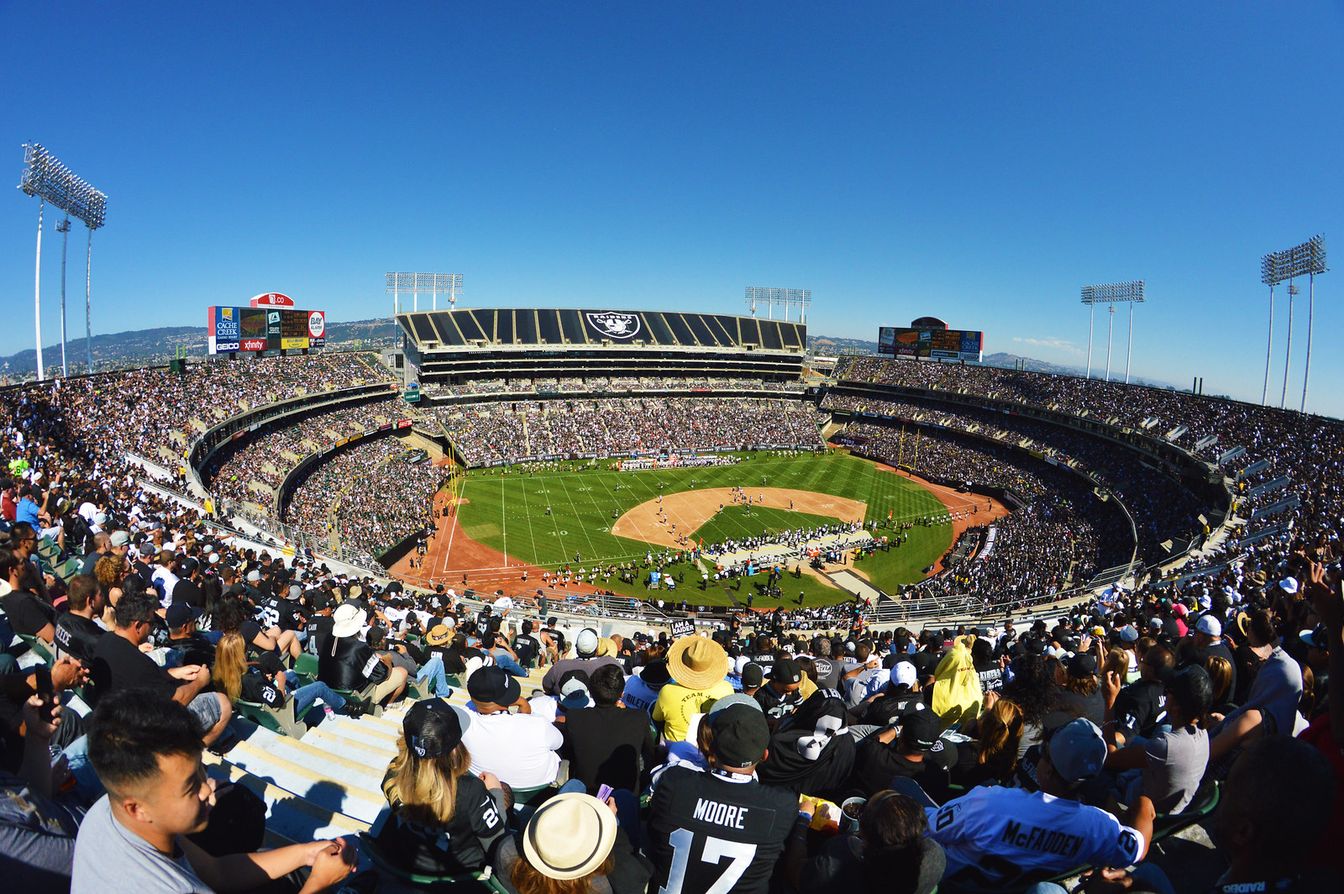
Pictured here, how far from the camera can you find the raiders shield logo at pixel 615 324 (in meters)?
83.8

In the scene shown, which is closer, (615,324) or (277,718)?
(277,718)

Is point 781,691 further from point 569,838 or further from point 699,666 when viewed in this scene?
point 569,838

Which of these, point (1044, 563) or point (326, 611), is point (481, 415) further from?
point (326, 611)

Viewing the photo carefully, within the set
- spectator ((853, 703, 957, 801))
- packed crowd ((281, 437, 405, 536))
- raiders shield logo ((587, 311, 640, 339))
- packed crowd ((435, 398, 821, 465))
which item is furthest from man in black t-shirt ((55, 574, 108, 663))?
raiders shield logo ((587, 311, 640, 339))

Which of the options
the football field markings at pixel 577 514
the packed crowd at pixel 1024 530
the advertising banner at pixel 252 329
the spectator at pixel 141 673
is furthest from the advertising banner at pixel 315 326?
the spectator at pixel 141 673

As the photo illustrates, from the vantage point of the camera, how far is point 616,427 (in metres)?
71.1

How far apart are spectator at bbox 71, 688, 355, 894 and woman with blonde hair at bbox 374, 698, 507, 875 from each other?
1.12m

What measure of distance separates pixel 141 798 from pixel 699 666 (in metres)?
4.27

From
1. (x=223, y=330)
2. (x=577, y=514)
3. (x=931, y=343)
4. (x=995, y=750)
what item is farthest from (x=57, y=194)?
(x=931, y=343)

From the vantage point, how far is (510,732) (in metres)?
4.96

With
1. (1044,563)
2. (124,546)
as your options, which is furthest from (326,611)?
(1044,563)

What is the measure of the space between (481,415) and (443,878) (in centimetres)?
6755

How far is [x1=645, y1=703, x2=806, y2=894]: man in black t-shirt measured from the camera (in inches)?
145

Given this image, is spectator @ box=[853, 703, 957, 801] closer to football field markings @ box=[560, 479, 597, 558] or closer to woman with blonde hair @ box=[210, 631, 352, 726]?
A: woman with blonde hair @ box=[210, 631, 352, 726]
